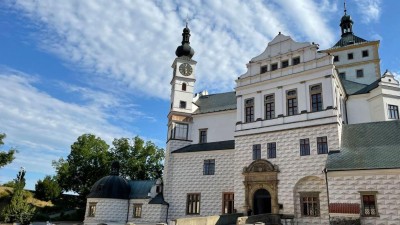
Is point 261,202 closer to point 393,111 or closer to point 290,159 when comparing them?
point 290,159

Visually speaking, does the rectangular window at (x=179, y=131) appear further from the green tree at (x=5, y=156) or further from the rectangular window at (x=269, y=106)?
the green tree at (x=5, y=156)

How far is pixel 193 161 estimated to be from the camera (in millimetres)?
26609

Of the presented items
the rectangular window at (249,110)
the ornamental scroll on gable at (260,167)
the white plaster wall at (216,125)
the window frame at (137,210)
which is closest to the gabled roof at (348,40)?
the white plaster wall at (216,125)

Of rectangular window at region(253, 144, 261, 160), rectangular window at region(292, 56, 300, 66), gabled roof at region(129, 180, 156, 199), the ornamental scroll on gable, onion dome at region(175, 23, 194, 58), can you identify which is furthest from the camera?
onion dome at region(175, 23, 194, 58)

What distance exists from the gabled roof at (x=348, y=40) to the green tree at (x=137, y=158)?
26.4m

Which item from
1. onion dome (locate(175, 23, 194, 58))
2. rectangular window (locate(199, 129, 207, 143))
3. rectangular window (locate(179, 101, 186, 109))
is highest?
onion dome (locate(175, 23, 194, 58))

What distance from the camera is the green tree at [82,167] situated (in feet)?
131

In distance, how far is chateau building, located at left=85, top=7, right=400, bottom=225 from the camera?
1708 centimetres

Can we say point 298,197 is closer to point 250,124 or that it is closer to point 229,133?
point 250,124

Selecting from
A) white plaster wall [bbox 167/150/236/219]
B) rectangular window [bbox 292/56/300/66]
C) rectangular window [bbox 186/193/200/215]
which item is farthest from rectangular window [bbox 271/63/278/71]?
rectangular window [bbox 186/193/200/215]

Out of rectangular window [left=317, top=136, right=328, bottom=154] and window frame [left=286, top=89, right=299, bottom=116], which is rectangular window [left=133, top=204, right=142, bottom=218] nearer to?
window frame [left=286, top=89, right=299, bottom=116]

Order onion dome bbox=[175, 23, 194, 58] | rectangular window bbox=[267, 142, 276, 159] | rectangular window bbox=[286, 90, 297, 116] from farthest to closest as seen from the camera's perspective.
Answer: onion dome bbox=[175, 23, 194, 58], rectangular window bbox=[286, 90, 297, 116], rectangular window bbox=[267, 142, 276, 159]

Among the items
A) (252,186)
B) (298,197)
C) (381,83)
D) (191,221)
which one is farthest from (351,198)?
(381,83)

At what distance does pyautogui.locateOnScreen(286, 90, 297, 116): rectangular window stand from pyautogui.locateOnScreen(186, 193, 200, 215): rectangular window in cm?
985
